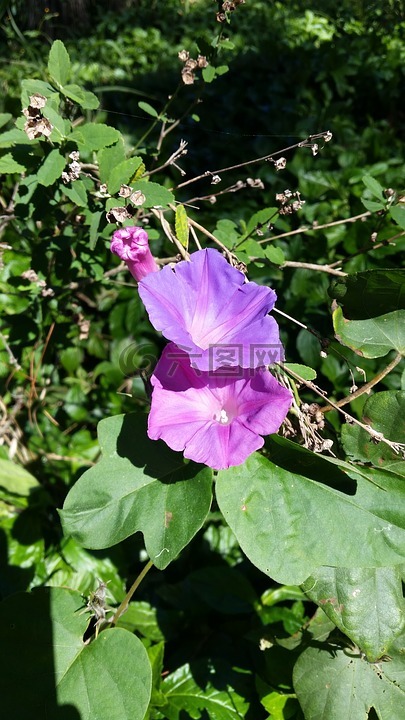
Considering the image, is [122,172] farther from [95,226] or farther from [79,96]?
[79,96]

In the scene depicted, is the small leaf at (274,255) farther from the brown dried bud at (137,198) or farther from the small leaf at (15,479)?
the small leaf at (15,479)

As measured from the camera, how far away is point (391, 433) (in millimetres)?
1152

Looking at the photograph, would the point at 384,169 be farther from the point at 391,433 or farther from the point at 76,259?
the point at 391,433

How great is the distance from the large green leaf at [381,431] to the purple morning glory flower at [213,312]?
25 cm

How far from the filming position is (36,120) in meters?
1.09

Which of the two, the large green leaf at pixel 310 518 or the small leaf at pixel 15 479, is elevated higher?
the large green leaf at pixel 310 518

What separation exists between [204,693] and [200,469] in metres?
0.74

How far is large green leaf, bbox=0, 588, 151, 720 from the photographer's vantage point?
45.5 inches

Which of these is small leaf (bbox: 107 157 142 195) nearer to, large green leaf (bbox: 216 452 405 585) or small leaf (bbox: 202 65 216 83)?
small leaf (bbox: 202 65 216 83)

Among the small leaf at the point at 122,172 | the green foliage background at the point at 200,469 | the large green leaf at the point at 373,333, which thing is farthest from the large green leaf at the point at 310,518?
the small leaf at the point at 122,172

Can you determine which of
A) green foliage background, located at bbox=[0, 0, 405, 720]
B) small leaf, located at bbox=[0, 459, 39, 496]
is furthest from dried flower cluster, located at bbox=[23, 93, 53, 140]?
small leaf, located at bbox=[0, 459, 39, 496]

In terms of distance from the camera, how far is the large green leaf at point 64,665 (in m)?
1.16

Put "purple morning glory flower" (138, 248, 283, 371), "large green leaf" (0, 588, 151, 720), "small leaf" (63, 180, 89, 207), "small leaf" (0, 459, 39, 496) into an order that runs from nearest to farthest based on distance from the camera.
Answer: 1. "purple morning glory flower" (138, 248, 283, 371)
2. "large green leaf" (0, 588, 151, 720)
3. "small leaf" (63, 180, 89, 207)
4. "small leaf" (0, 459, 39, 496)

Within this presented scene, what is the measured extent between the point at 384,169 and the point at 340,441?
1584 millimetres
